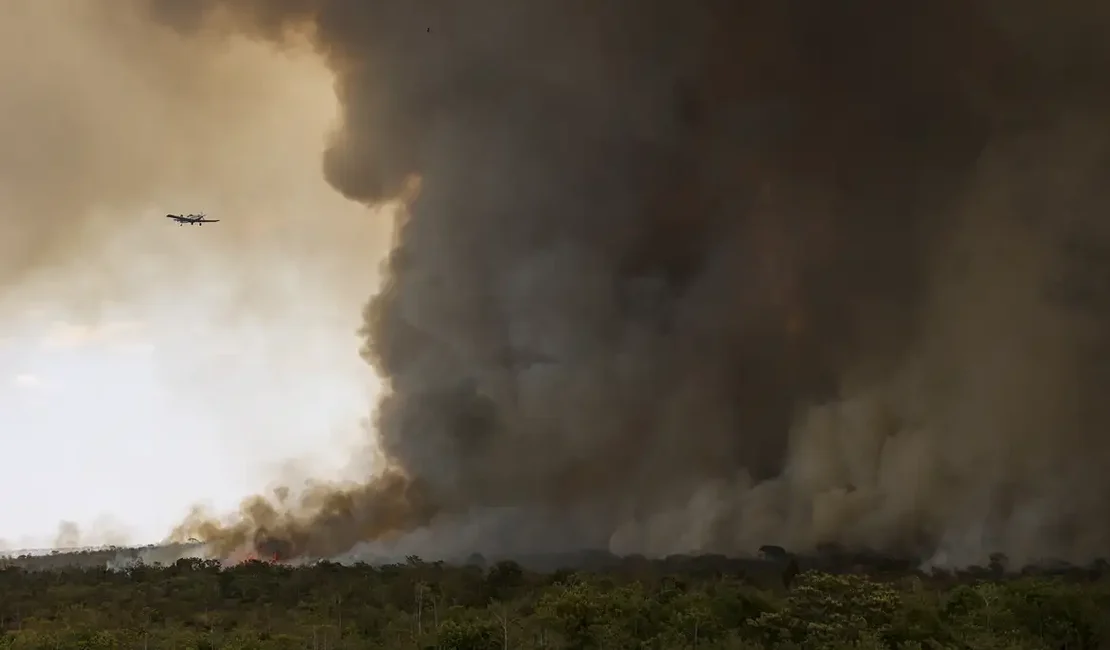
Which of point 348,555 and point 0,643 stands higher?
point 348,555

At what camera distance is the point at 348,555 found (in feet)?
367

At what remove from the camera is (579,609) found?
193 feet

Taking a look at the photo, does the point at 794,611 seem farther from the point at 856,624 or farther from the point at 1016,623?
the point at 1016,623

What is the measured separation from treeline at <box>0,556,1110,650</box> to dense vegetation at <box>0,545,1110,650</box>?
0.13 metres

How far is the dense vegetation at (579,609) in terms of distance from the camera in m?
54.0

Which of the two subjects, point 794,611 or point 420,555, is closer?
point 794,611

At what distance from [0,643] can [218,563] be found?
57.4 metres

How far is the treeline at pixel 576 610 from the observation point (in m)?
53.9

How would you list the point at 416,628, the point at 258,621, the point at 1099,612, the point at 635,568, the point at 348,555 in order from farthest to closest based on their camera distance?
the point at 348,555 → the point at 635,568 → the point at 258,621 → the point at 416,628 → the point at 1099,612

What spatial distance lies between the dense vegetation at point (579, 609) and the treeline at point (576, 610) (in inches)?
5.2

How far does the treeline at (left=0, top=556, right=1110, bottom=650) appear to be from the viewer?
177ft

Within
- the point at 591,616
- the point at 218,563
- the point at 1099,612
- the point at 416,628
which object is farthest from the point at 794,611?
the point at 218,563

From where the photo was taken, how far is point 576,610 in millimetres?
A: 58781

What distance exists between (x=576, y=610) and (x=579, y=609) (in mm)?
184
